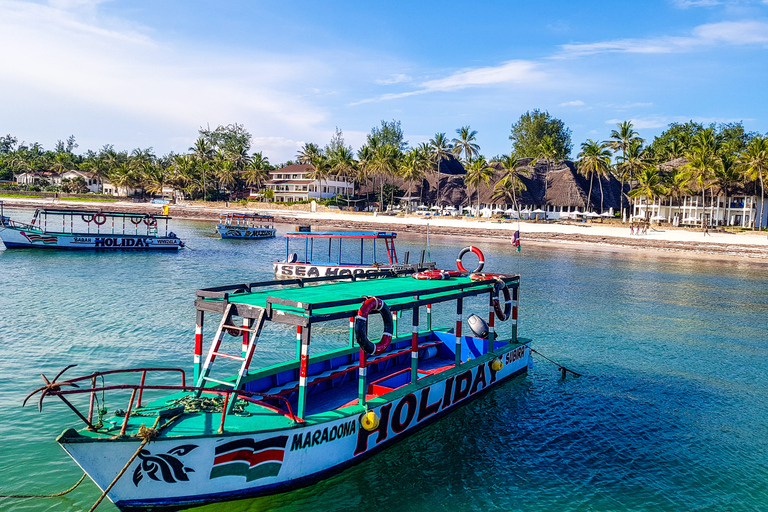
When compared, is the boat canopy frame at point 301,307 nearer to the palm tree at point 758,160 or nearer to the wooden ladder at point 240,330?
the wooden ladder at point 240,330

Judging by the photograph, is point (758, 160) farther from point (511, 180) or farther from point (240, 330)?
point (240, 330)

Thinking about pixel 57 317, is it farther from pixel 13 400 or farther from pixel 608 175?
pixel 608 175

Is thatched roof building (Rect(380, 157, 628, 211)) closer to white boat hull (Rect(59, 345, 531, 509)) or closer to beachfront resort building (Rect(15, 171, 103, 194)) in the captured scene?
beachfront resort building (Rect(15, 171, 103, 194))

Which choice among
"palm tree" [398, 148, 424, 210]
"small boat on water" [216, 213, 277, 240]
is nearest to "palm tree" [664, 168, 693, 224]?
"palm tree" [398, 148, 424, 210]

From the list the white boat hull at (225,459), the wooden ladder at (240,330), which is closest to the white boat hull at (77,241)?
the wooden ladder at (240,330)

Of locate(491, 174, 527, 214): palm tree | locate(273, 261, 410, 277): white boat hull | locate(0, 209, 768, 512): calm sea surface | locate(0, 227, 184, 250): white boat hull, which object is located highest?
locate(491, 174, 527, 214): palm tree

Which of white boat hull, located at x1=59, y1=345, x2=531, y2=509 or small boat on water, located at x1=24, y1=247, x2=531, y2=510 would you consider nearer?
white boat hull, located at x1=59, y1=345, x2=531, y2=509

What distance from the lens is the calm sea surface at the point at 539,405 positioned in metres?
9.92

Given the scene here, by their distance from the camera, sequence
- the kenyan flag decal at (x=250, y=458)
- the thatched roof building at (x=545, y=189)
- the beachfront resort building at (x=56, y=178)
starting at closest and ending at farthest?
the kenyan flag decal at (x=250, y=458)
the thatched roof building at (x=545, y=189)
the beachfront resort building at (x=56, y=178)

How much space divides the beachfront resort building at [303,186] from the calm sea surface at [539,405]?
221 ft

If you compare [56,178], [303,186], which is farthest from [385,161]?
[56,178]

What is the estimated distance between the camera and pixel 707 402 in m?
15.0

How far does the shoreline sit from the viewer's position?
56.0 meters

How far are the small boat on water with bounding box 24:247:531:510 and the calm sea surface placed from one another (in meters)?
0.82
